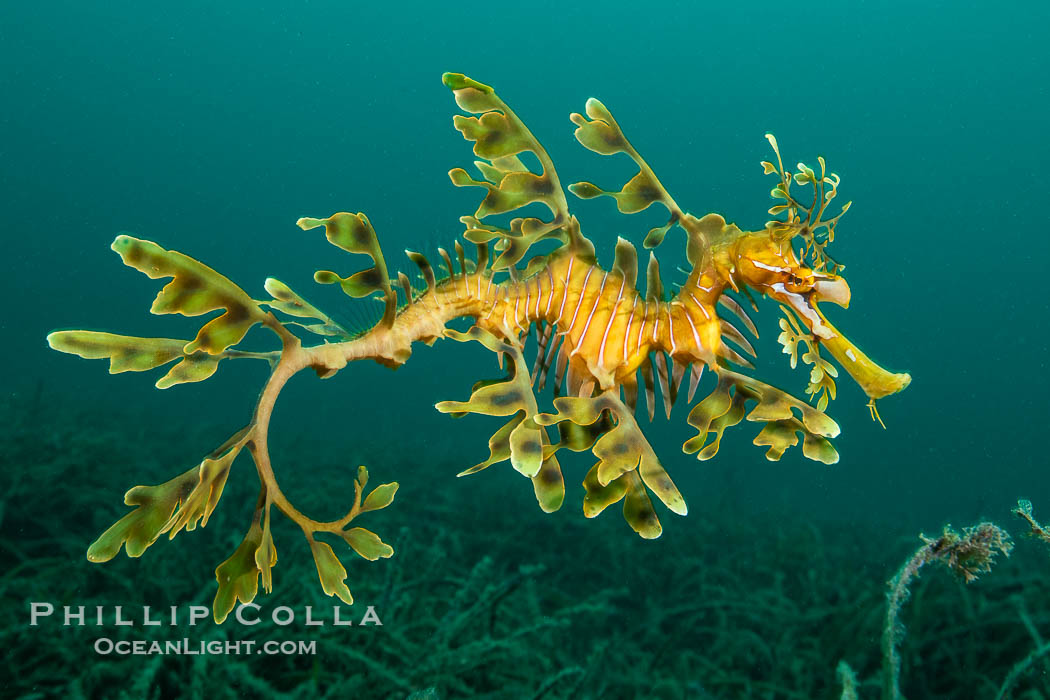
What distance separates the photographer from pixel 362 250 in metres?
1.11

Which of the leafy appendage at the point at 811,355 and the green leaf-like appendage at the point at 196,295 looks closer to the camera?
the green leaf-like appendage at the point at 196,295

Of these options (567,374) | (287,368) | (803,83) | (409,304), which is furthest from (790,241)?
(803,83)

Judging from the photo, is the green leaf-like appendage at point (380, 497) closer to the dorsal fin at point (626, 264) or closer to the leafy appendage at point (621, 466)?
the leafy appendage at point (621, 466)

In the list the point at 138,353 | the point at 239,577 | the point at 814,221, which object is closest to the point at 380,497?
the point at 239,577

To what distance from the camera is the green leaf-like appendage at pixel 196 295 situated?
35.7 inches

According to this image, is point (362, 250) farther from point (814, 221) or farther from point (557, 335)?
point (814, 221)

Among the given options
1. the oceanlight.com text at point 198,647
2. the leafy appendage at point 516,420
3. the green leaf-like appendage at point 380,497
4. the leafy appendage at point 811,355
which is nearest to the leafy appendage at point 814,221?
the leafy appendage at point 811,355

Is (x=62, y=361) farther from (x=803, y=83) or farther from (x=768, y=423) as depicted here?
(x=803, y=83)

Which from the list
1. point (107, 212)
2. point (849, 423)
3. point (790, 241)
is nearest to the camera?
point (790, 241)

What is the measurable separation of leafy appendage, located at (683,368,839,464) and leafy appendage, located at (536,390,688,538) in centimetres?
9

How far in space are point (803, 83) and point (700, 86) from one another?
13023mm

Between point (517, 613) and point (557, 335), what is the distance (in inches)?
114

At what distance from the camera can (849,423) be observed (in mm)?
58281

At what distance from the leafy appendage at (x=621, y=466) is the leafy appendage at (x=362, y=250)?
0.36 m
